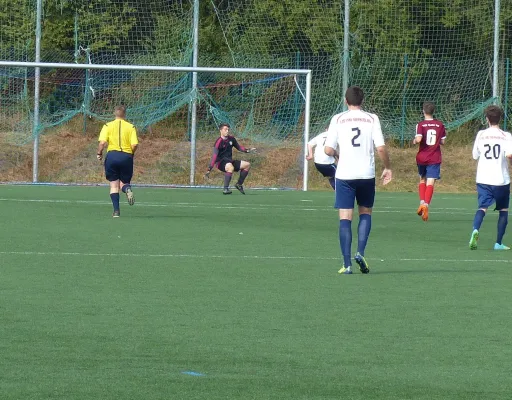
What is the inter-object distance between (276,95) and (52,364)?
2490 cm

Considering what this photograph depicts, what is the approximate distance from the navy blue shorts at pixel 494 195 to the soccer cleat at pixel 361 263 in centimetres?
335

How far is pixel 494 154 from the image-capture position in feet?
46.4

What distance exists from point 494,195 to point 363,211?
10.6 feet

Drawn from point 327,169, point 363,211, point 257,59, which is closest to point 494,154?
point 363,211

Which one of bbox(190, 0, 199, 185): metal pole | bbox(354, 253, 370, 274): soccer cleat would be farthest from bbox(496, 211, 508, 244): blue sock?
bbox(190, 0, 199, 185): metal pole

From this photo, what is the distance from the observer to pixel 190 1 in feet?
104

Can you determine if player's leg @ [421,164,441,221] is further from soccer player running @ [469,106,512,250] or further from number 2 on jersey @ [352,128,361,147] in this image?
number 2 on jersey @ [352,128,361,147]

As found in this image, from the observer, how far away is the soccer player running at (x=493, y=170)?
14.1 metres

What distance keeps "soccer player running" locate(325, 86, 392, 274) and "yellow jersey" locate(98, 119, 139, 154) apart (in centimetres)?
828

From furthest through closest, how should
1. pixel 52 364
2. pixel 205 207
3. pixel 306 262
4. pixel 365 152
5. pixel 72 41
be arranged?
1. pixel 72 41
2. pixel 205 207
3. pixel 306 262
4. pixel 365 152
5. pixel 52 364

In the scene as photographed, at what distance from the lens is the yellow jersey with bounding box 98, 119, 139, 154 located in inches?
753

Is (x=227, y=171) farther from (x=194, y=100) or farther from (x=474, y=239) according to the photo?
(x=474, y=239)

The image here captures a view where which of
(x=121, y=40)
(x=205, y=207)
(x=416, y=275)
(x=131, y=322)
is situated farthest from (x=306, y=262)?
(x=121, y=40)

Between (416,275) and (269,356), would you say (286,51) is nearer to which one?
(416,275)
